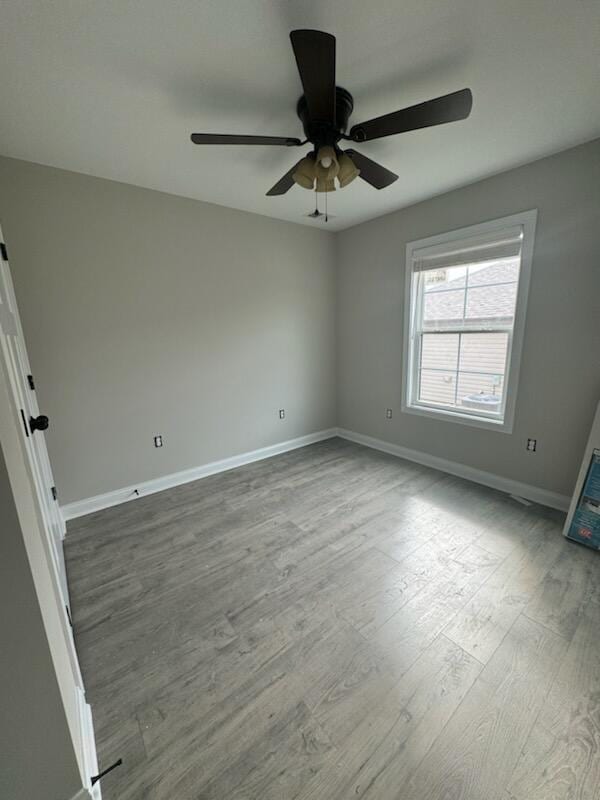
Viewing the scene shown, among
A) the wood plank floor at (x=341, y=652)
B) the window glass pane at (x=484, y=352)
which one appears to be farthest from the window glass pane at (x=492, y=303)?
the wood plank floor at (x=341, y=652)

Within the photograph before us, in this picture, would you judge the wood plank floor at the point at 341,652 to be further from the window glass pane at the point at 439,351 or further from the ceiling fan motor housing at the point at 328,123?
the ceiling fan motor housing at the point at 328,123

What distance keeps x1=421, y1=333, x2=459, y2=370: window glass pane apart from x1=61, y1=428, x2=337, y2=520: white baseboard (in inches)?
65.9

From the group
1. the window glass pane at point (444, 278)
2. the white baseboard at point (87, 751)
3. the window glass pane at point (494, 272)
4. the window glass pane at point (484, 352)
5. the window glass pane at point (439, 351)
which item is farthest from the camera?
the window glass pane at point (439, 351)

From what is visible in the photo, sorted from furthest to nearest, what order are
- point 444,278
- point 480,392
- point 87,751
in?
point 444,278, point 480,392, point 87,751

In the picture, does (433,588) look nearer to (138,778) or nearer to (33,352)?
(138,778)

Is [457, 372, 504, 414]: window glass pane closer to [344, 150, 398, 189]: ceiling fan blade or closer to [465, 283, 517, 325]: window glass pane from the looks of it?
[465, 283, 517, 325]: window glass pane

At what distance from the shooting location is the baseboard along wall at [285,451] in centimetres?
256

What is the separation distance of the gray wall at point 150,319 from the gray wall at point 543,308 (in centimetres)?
113

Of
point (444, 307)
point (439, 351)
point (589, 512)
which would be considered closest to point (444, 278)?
point (444, 307)

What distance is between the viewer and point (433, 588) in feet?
5.82

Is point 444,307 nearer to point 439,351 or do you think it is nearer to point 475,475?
point 439,351

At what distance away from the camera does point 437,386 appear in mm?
3254

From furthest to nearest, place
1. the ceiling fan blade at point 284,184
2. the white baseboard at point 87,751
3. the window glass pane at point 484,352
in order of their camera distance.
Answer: the window glass pane at point 484,352
the ceiling fan blade at point 284,184
the white baseboard at point 87,751

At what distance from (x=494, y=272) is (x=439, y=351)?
2.66 ft
